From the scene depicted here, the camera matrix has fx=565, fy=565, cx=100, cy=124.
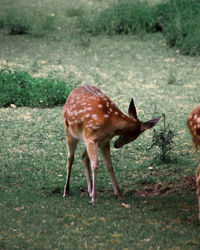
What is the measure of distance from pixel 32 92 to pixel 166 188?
5113mm

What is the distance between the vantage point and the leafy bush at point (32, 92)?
39.7 feet

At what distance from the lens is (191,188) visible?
790 centimetres

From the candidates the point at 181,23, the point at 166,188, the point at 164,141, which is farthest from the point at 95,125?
the point at 181,23

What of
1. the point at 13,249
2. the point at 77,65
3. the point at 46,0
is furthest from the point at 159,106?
the point at 46,0

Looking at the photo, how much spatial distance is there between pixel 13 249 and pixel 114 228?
1.22 meters

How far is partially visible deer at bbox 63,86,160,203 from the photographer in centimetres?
724

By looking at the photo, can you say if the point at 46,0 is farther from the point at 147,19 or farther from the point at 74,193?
the point at 74,193

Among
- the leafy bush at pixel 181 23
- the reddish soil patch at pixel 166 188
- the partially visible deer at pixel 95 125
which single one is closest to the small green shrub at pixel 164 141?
the reddish soil patch at pixel 166 188

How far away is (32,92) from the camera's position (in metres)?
12.2

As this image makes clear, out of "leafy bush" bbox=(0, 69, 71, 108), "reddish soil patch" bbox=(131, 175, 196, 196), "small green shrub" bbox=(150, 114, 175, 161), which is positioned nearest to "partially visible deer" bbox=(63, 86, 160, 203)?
"reddish soil patch" bbox=(131, 175, 196, 196)

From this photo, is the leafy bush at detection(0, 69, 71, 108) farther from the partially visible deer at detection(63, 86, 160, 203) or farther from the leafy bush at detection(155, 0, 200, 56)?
the leafy bush at detection(155, 0, 200, 56)

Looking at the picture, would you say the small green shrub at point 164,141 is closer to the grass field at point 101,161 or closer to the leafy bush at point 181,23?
the grass field at point 101,161

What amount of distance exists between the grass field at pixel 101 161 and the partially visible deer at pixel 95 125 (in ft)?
1.99

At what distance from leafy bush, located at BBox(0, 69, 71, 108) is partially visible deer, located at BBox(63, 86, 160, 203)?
436cm
